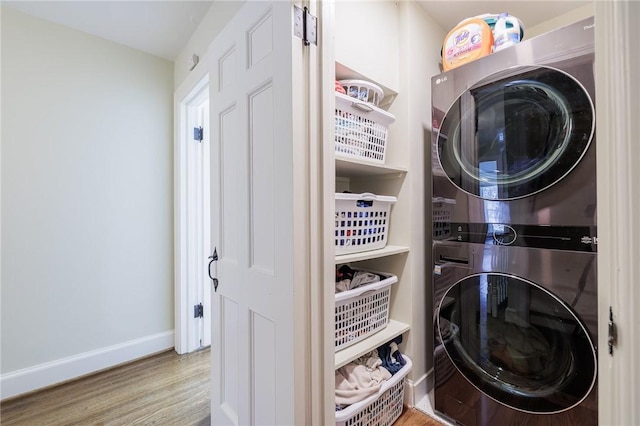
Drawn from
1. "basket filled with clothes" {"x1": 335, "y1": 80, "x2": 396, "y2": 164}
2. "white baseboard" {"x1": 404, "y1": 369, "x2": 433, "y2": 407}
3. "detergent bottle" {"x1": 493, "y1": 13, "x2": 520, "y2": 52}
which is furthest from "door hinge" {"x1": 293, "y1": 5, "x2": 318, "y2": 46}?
"white baseboard" {"x1": 404, "y1": 369, "x2": 433, "y2": 407}

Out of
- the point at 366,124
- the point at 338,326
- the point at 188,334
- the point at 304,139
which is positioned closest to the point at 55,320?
the point at 188,334

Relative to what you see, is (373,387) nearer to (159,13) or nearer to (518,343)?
(518,343)

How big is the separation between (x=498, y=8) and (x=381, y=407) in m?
2.29

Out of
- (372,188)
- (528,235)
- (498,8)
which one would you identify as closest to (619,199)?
(528,235)

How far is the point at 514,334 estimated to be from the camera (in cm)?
113

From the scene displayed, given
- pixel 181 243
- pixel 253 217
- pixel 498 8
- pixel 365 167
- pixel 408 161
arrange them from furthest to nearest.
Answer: pixel 181 243
pixel 498 8
pixel 408 161
pixel 365 167
pixel 253 217

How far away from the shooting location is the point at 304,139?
0.87m

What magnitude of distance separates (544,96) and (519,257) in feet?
2.11

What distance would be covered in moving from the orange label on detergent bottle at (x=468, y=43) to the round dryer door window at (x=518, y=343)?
105cm

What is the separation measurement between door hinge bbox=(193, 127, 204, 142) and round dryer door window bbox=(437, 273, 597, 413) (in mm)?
2088

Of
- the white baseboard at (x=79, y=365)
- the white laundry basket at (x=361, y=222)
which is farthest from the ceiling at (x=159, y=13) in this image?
the white baseboard at (x=79, y=365)

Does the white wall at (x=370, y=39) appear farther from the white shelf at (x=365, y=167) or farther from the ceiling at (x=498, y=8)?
the white shelf at (x=365, y=167)

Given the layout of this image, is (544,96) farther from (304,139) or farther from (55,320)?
(55,320)

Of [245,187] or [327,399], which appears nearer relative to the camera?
[327,399]
